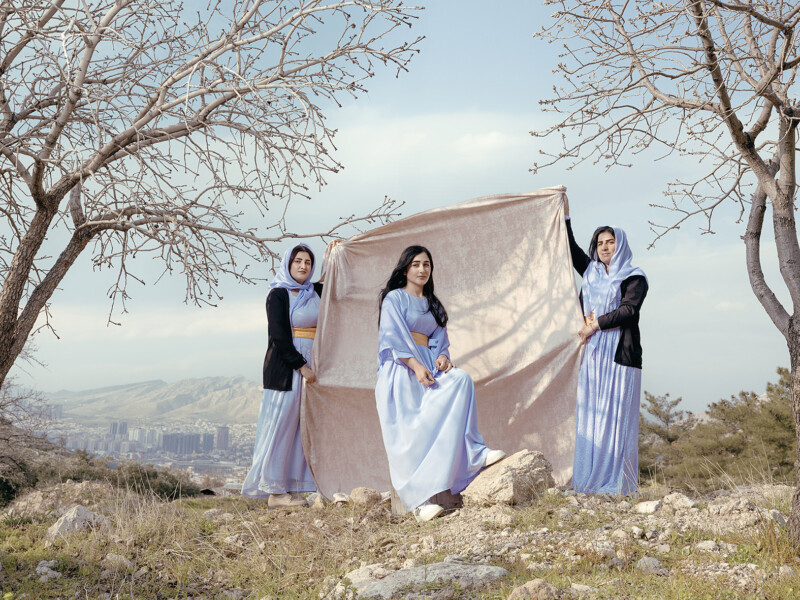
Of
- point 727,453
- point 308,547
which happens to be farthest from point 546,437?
point 727,453

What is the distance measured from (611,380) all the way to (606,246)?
127cm

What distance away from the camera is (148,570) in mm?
5754

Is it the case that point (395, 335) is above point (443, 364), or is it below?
above

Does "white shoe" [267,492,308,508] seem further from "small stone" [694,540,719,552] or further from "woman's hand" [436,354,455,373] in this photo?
"small stone" [694,540,719,552]

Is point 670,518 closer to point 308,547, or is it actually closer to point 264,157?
point 308,547

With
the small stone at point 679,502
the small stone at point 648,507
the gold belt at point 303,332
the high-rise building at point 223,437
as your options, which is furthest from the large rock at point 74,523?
the high-rise building at point 223,437

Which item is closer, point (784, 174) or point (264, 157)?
point (784, 174)

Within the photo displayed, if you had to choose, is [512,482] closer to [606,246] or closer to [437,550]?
[437,550]

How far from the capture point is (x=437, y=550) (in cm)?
496

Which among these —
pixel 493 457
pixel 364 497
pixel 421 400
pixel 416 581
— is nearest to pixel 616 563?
pixel 416 581

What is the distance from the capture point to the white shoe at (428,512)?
5742 mm

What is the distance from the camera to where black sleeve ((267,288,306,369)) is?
7113 millimetres

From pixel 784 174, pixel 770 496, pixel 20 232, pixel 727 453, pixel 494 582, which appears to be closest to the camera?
pixel 494 582

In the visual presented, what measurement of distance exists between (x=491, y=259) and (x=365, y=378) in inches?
70.6
